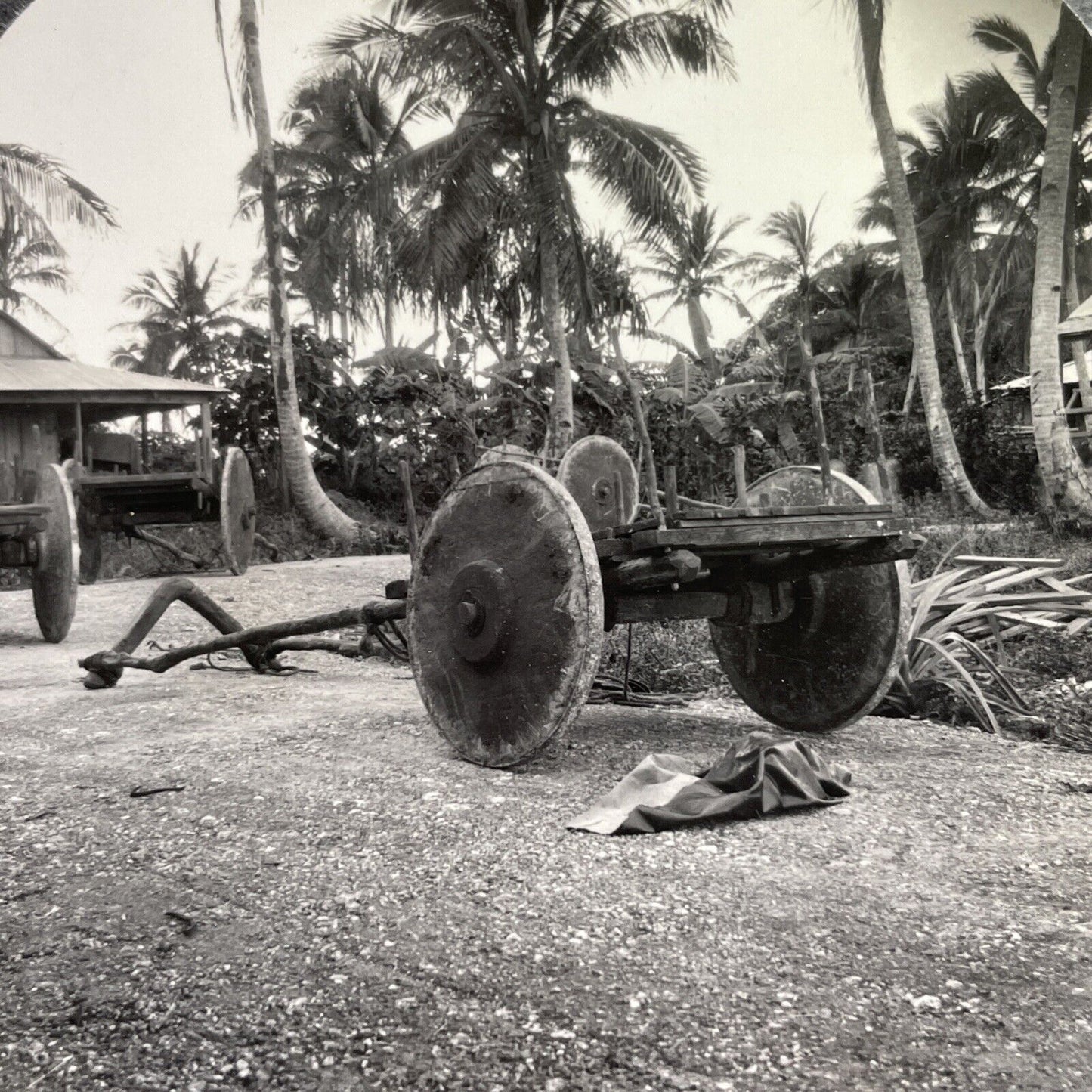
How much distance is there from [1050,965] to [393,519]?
16.7 metres

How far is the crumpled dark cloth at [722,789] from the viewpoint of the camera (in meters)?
2.91

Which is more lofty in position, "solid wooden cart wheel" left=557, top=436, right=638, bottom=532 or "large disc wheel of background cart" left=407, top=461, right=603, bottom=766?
"solid wooden cart wheel" left=557, top=436, right=638, bottom=532

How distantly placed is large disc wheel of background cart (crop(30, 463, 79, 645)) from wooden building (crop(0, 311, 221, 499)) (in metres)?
5.56

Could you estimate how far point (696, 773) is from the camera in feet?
10.9

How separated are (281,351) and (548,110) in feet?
17.0

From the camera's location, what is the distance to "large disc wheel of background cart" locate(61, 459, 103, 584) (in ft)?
37.4

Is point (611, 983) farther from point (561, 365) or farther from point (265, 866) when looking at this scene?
point (561, 365)

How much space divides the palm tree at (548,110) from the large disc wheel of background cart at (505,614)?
10.7 metres

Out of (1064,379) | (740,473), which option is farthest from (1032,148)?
(740,473)

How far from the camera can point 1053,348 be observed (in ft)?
38.7

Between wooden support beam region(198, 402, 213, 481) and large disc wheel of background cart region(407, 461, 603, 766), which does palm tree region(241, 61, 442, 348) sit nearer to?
wooden support beam region(198, 402, 213, 481)

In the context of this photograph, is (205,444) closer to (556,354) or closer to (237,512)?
(237,512)

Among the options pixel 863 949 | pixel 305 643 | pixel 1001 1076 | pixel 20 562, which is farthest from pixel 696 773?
pixel 20 562

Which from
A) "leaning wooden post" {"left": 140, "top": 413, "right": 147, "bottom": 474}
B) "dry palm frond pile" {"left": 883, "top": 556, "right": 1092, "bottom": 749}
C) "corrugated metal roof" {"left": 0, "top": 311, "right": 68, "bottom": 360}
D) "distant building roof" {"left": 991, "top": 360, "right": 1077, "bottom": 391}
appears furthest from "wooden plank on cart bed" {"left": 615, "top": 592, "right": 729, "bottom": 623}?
"distant building roof" {"left": 991, "top": 360, "right": 1077, "bottom": 391}
